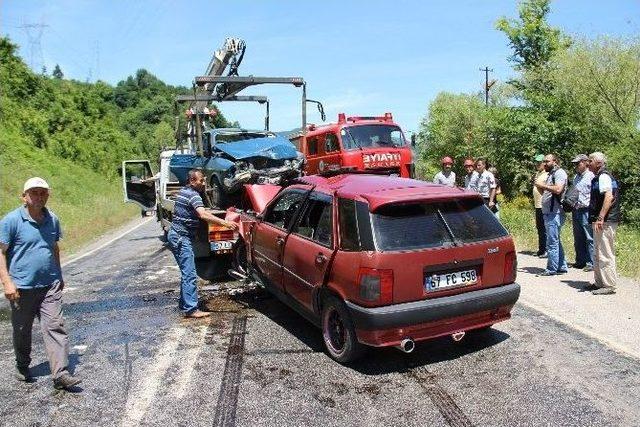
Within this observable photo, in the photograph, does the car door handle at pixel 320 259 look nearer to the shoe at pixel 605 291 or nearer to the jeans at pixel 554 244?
the shoe at pixel 605 291

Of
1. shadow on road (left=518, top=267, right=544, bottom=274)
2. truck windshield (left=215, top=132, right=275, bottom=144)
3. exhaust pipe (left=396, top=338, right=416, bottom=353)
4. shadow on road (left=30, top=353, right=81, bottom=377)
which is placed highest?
truck windshield (left=215, top=132, right=275, bottom=144)

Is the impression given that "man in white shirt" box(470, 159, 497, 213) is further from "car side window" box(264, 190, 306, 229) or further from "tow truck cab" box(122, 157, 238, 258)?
"car side window" box(264, 190, 306, 229)

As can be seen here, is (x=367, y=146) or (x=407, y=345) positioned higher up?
(x=367, y=146)

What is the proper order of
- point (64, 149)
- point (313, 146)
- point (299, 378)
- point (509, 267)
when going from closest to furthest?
point (299, 378) < point (509, 267) < point (313, 146) < point (64, 149)

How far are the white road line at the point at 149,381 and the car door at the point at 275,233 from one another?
1.17 meters

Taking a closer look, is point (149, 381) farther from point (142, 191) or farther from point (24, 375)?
point (142, 191)

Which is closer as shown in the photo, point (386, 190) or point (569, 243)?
point (386, 190)

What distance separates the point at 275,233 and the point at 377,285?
1.90 m

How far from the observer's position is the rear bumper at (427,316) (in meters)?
4.30

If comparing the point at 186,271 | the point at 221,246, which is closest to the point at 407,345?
the point at 186,271

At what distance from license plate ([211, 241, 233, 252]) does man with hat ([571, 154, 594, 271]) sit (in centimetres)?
516

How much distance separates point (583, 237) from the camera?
8.16m

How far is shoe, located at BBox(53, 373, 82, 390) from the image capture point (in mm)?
4312

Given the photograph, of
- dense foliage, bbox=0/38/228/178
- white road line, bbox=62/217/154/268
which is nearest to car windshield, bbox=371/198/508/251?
white road line, bbox=62/217/154/268
